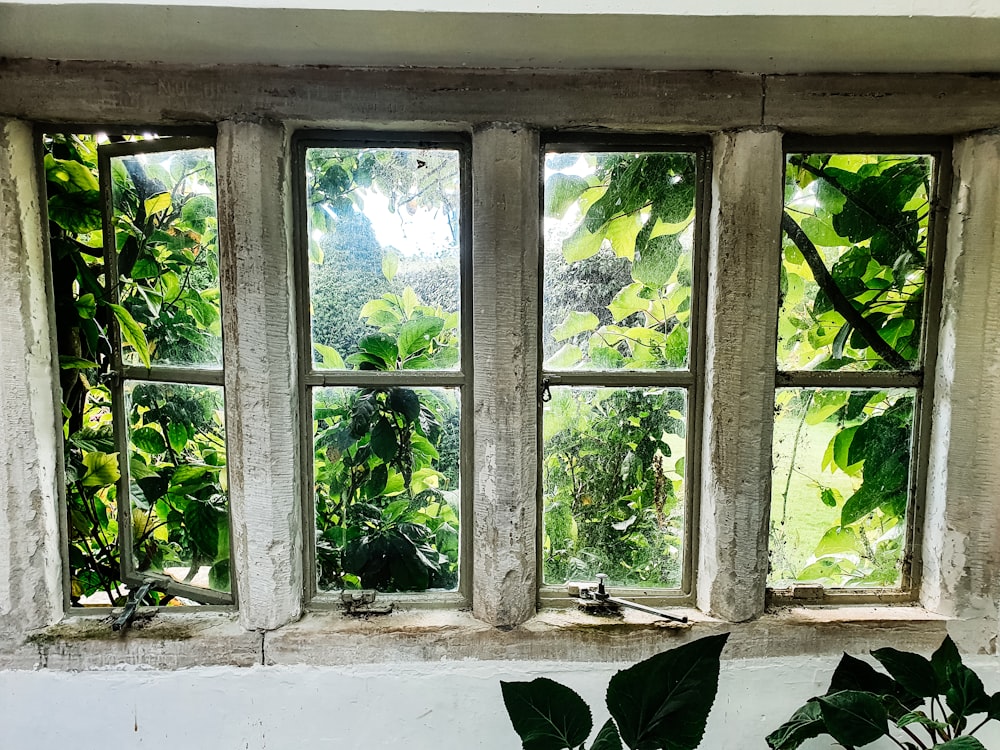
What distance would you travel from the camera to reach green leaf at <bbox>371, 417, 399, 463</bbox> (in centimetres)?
136

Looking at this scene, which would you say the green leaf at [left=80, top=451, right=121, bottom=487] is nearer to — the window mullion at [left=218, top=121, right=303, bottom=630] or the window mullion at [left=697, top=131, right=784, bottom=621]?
the window mullion at [left=218, top=121, right=303, bottom=630]

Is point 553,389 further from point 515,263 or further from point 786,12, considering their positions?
point 786,12

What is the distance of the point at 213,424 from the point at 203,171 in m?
0.60

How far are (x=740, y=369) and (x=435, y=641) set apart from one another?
3.12 feet

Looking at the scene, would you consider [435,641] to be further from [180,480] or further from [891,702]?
[891,702]

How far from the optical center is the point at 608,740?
1032mm

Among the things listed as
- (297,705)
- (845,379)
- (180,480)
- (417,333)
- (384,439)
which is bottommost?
(297,705)

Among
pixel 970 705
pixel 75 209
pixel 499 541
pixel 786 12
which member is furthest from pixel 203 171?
pixel 970 705

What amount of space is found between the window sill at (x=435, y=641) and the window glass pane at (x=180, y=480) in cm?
16

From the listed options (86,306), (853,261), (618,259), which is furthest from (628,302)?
(86,306)

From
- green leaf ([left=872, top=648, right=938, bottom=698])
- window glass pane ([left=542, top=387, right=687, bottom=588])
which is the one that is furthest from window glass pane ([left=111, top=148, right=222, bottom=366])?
green leaf ([left=872, top=648, right=938, bottom=698])

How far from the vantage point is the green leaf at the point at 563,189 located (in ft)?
4.32

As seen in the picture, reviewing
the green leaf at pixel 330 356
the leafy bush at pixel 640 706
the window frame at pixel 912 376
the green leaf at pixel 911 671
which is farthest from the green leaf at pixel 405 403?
the green leaf at pixel 911 671

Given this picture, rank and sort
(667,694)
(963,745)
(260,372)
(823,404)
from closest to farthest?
(963,745) → (667,694) → (260,372) → (823,404)
